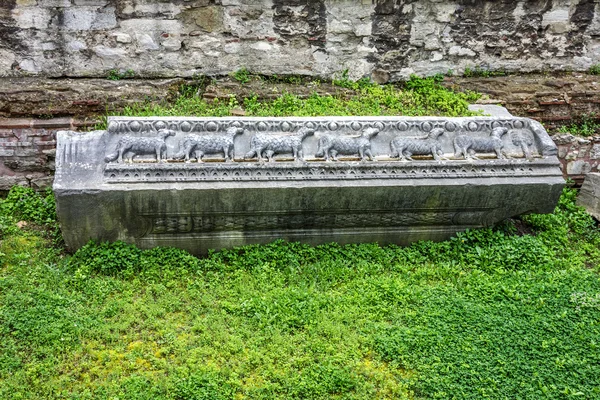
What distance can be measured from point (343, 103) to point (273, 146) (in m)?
1.65

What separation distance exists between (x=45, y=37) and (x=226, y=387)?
4124 millimetres

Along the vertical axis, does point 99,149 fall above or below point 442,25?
below

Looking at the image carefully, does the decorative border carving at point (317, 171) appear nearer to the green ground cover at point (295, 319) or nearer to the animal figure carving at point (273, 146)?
the animal figure carving at point (273, 146)

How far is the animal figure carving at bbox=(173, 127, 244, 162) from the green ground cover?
0.78m

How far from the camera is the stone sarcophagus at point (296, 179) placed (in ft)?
14.4

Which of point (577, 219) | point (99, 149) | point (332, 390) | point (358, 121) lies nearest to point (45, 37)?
point (99, 149)

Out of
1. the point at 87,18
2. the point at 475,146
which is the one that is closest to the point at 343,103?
the point at 475,146

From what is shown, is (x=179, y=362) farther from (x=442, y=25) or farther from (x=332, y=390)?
(x=442, y=25)

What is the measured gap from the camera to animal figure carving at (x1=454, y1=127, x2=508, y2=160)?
4.91m

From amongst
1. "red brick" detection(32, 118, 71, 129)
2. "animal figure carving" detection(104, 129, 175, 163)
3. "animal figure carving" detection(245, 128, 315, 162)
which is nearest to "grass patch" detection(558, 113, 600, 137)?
"animal figure carving" detection(245, 128, 315, 162)

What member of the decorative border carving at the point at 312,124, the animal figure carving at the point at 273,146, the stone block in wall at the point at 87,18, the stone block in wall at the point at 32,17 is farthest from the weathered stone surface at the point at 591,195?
the stone block in wall at the point at 32,17

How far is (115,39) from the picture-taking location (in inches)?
233

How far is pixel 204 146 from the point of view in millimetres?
4559

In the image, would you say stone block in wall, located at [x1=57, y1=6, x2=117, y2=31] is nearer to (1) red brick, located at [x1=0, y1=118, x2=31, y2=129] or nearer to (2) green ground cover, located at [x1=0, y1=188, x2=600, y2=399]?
(1) red brick, located at [x1=0, y1=118, x2=31, y2=129]
